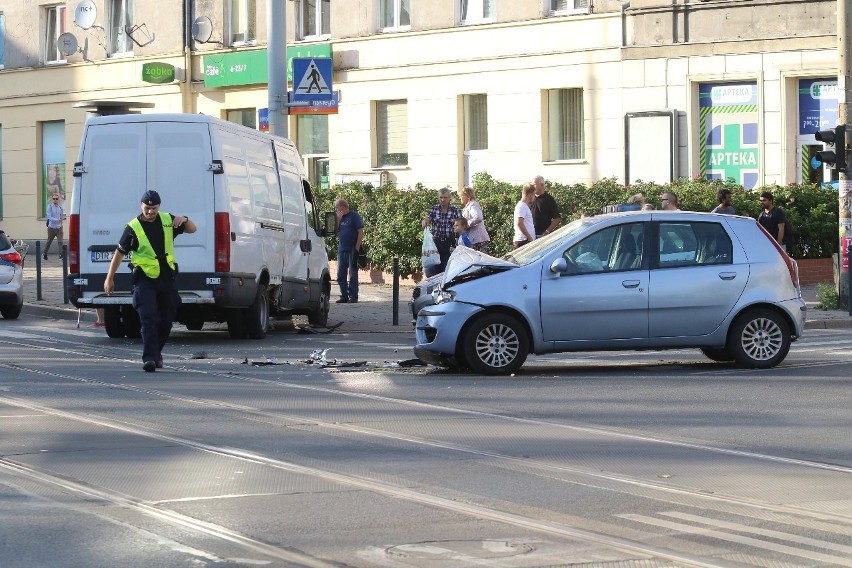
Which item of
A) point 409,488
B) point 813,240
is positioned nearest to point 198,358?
point 409,488

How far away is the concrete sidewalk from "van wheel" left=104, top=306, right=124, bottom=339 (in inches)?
98.0

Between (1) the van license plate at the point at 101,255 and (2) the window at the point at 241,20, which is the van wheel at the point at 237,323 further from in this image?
(2) the window at the point at 241,20

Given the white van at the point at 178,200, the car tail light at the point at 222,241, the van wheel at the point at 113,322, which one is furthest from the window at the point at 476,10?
the car tail light at the point at 222,241

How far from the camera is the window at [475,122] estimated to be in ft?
113

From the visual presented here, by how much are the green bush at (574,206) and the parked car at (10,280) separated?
24.0ft

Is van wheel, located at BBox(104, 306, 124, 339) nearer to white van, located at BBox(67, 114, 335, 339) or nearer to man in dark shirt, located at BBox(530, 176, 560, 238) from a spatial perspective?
white van, located at BBox(67, 114, 335, 339)

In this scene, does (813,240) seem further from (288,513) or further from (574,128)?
(288,513)

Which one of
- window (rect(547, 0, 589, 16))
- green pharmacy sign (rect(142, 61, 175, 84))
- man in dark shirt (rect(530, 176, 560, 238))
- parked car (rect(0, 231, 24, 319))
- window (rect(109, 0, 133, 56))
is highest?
window (rect(109, 0, 133, 56))

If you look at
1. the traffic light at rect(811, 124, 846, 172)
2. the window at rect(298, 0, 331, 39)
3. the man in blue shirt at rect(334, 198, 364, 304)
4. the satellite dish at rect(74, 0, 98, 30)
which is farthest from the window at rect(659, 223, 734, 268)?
the satellite dish at rect(74, 0, 98, 30)

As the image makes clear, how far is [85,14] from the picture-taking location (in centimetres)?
4128

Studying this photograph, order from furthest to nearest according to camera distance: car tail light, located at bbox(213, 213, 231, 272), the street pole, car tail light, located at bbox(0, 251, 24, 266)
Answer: car tail light, located at bbox(0, 251, 24, 266)
the street pole
car tail light, located at bbox(213, 213, 231, 272)

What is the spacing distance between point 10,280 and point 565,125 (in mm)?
12934

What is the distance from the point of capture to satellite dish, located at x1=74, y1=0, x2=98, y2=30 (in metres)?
41.2

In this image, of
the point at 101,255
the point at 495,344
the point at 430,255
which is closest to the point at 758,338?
the point at 495,344
